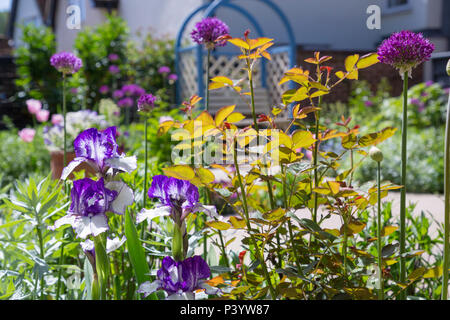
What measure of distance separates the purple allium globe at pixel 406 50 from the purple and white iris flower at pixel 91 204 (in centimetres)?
44

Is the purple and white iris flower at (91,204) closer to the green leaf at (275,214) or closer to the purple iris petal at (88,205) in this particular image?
the purple iris petal at (88,205)

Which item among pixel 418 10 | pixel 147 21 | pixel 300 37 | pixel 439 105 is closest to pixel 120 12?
pixel 147 21

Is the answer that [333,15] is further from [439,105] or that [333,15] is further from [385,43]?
[385,43]

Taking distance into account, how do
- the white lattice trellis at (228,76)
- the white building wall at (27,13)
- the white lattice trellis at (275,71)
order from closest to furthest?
the white lattice trellis at (228,76) < the white lattice trellis at (275,71) < the white building wall at (27,13)

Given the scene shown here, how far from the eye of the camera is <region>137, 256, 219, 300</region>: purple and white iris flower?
67 centimetres

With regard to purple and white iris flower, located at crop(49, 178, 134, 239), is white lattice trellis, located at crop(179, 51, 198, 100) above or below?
above

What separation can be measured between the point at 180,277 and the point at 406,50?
471 mm

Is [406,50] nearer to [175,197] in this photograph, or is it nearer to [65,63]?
[175,197]

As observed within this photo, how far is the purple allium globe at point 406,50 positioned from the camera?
707mm

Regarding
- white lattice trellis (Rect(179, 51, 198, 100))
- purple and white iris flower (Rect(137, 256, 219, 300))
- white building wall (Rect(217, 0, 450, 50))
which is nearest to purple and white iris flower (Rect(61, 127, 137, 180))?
purple and white iris flower (Rect(137, 256, 219, 300))

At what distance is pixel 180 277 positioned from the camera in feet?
2.21

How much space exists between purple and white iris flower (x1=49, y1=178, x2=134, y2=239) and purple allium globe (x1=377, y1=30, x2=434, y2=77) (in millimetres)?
438

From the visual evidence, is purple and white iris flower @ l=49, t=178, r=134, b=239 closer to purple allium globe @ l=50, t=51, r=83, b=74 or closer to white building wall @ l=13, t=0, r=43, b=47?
purple allium globe @ l=50, t=51, r=83, b=74

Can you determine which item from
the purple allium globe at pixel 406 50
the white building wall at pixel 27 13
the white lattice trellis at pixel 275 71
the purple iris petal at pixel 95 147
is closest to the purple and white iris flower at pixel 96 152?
the purple iris petal at pixel 95 147
